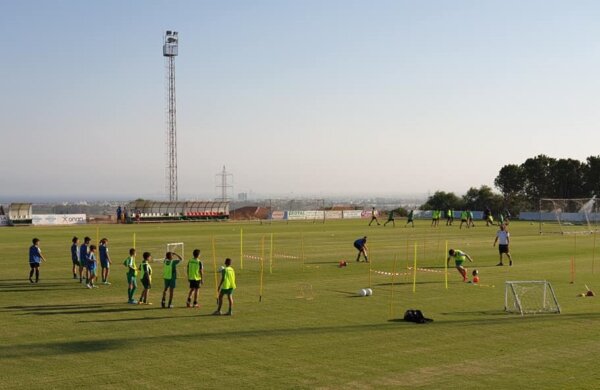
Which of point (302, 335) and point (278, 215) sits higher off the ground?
point (278, 215)

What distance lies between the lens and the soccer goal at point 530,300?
21.0 metres

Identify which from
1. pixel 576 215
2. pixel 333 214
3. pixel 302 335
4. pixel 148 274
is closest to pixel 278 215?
pixel 333 214

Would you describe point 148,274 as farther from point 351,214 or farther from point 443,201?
point 443,201

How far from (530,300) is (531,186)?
106992 millimetres

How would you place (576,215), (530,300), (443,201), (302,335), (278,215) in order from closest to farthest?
1. (302,335)
2. (530,300)
3. (576,215)
4. (278,215)
5. (443,201)

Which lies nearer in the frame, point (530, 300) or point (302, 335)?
point (302, 335)

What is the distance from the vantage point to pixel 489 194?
115250 mm

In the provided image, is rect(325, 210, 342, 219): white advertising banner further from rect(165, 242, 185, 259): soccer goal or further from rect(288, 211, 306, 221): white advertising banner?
rect(165, 242, 185, 259): soccer goal

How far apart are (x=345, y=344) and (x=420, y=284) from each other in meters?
11.4

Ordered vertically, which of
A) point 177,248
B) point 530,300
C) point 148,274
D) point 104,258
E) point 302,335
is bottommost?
point 302,335

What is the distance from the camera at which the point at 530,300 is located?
23391mm

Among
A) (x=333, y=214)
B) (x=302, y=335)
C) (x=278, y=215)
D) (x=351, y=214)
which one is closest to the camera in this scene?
(x=302, y=335)

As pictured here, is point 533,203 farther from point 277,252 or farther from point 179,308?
point 179,308

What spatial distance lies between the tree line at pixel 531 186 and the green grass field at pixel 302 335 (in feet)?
277
